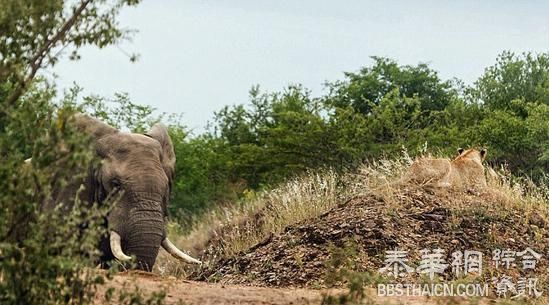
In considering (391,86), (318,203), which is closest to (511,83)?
(391,86)

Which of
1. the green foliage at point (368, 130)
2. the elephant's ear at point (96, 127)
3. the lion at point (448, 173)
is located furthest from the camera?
the green foliage at point (368, 130)

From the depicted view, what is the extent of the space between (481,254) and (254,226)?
281 inches

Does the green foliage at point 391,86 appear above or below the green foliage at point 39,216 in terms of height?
above

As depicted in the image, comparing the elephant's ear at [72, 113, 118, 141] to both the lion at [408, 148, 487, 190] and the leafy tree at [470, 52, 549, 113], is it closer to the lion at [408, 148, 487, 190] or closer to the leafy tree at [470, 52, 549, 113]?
the lion at [408, 148, 487, 190]

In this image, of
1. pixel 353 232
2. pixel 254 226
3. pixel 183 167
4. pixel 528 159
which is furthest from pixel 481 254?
pixel 183 167

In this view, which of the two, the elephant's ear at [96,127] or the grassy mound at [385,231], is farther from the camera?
the elephant's ear at [96,127]

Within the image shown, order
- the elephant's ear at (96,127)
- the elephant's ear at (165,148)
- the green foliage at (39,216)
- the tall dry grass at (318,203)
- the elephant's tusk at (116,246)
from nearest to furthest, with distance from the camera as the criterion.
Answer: the green foliage at (39,216) < the elephant's tusk at (116,246) < the elephant's ear at (96,127) < the elephant's ear at (165,148) < the tall dry grass at (318,203)

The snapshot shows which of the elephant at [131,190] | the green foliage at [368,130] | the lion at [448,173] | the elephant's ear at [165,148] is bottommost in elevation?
the elephant at [131,190]

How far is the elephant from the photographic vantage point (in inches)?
624

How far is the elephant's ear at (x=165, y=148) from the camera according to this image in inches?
681

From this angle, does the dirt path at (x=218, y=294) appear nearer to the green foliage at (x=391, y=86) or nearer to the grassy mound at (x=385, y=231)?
the grassy mound at (x=385, y=231)

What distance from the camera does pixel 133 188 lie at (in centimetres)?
1614

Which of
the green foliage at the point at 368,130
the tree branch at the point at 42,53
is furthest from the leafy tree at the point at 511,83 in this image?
the tree branch at the point at 42,53

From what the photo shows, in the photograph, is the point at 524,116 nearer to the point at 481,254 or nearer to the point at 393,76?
the point at 393,76
